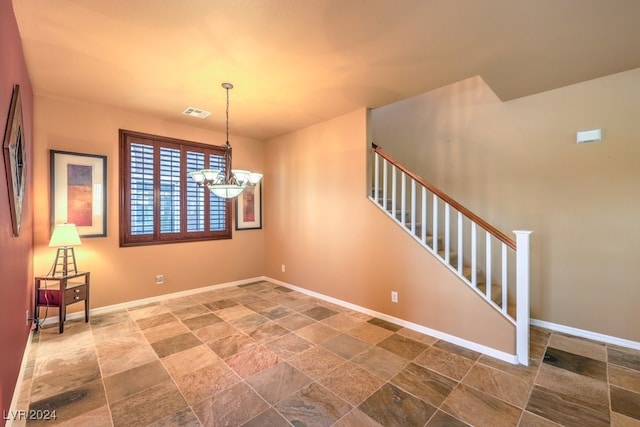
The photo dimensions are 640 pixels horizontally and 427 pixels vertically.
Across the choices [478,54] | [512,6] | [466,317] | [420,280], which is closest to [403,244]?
[420,280]

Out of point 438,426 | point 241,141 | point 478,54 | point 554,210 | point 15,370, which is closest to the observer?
point 438,426

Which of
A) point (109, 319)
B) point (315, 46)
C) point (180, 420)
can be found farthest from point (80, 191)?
point (315, 46)

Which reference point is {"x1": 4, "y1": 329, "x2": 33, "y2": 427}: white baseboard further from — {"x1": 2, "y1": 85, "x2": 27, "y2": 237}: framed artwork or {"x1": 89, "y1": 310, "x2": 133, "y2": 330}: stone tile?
{"x1": 2, "y1": 85, "x2": 27, "y2": 237}: framed artwork

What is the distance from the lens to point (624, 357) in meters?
2.65

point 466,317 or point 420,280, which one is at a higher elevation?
point 420,280

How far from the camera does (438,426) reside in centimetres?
181

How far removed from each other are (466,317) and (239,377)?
7.40ft

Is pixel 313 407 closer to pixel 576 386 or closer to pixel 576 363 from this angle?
pixel 576 386

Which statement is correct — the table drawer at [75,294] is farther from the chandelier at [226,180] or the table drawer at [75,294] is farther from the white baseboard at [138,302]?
the chandelier at [226,180]

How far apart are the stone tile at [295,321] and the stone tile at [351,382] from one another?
99 cm

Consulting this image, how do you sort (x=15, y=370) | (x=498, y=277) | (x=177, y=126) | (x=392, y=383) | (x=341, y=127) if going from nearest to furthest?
(x=15, y=370) → (x=392, y=383) → (x=498, y=277) → (x=341, y=127) → (x=177, y=126)

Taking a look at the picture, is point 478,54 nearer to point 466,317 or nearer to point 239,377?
point 466,317

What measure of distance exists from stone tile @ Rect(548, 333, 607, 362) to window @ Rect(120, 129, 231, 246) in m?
4.78

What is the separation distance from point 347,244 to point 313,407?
2310 mm
